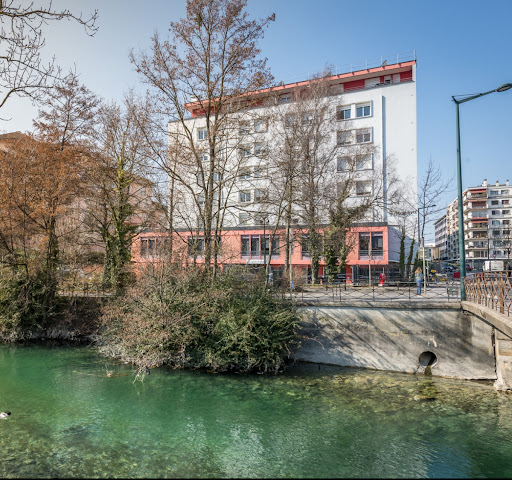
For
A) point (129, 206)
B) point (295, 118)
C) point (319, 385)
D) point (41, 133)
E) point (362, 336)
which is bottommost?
point (319, 385)

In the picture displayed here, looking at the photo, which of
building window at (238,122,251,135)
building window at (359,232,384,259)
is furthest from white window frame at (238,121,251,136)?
building window at (359,232,384,259)

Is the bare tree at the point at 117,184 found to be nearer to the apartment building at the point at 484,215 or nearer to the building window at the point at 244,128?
the building window at the point at 244,128

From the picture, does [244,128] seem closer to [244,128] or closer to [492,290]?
[244,128]

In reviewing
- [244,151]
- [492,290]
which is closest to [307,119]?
[244,151]

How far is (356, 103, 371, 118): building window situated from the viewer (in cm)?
3753

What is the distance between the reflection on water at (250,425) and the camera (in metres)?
7.47

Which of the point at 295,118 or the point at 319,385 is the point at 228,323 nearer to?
the point at 319,385

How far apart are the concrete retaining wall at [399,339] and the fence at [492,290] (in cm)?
104

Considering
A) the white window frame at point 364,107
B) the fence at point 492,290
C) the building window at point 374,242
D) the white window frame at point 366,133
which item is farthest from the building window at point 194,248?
the white window frame at point 364,107

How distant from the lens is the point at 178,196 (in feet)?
76.0

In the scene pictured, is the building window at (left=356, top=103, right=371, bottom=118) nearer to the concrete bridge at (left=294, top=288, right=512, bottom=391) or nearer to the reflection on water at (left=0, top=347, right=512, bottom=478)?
the concrete bridge at (left=294, top=288, right=512, bottom=391)

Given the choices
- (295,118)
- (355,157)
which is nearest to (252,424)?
(295,118)

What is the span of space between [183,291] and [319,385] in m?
6.00

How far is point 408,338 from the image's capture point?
14.8 meters
